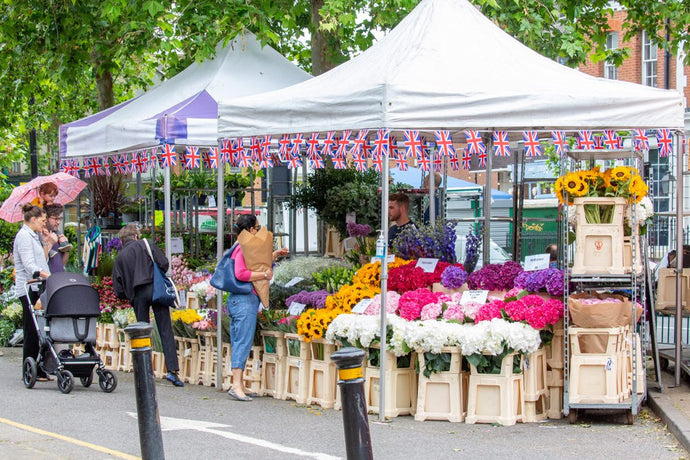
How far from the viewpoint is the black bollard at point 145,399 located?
21.2 ft

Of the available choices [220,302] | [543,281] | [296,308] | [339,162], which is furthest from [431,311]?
[339,162]

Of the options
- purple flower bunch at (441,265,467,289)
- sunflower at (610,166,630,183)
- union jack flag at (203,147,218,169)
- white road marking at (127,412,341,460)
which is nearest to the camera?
white road marking at (127,412,341,460)

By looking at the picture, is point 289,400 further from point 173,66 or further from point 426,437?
point 173,66

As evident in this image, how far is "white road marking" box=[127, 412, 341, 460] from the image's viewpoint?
739cm

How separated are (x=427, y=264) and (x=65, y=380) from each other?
3.91 m

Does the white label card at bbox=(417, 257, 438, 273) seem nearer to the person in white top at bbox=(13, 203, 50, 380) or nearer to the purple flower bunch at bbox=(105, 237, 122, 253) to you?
the person in white top at bbox=(13, 203, 50, 380)

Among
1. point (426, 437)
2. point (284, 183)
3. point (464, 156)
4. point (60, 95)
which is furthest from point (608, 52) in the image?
point (60, 95)

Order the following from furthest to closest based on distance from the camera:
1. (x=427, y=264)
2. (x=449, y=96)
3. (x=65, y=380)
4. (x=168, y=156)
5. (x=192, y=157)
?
1. (x=192, y=157)
2. (x=168, y=156)
3. (x=65, y=380)
4. (x=427, y=264)
5. (x=449, y=96)

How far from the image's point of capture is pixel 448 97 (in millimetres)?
8477

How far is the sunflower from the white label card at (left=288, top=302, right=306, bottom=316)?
11.0 ft

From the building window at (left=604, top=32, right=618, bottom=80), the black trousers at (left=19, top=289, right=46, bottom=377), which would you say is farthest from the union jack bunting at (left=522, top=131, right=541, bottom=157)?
the building window at (left=604, top=32, right=618, bottom=80)

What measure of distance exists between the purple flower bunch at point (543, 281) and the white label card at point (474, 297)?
346 mm

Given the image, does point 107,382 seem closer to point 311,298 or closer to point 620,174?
point 311,298

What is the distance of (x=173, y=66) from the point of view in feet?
54.2
